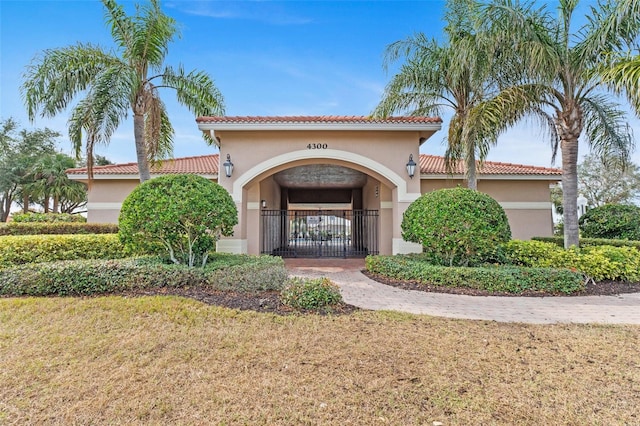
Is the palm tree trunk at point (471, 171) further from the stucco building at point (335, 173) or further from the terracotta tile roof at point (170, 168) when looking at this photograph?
the terracotta tile roof at point (170, 168)

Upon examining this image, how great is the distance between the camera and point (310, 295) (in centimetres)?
574

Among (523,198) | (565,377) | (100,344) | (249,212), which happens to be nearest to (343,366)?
(565,377)

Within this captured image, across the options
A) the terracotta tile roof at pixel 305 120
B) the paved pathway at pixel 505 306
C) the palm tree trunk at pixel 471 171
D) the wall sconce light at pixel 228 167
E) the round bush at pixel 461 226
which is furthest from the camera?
the wall sconce light at pixel 228 167

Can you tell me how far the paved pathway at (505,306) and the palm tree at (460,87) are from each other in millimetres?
4772

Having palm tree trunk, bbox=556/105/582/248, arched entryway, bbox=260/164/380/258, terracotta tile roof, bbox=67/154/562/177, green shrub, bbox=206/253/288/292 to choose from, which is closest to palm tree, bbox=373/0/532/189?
palm tree trunk, bbox=556/105/582/248

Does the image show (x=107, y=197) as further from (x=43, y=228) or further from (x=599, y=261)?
(x=599, y=261)

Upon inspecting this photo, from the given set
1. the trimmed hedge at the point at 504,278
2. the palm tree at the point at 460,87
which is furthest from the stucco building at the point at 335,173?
the trimmed hedge at the point at 504,278

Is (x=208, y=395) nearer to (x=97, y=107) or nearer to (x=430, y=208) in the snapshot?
(x=430, y=208)

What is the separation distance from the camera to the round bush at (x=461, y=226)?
782 cm

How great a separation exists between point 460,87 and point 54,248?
14.0 meters

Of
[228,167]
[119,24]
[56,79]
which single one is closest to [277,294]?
[228,167]

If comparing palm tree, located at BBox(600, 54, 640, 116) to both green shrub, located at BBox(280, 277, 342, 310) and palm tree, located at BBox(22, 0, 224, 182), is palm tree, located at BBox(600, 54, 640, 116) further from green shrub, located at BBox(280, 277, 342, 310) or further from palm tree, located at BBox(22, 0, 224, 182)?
palm tree, located at BBox(22, 0, 224, 182)

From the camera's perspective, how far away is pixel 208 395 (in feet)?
10.1

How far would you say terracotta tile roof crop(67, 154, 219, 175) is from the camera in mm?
13602
